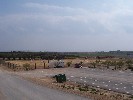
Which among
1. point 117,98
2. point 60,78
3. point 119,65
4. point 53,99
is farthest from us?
point 119,65

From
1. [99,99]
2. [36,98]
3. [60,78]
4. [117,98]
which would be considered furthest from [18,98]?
[60,78]

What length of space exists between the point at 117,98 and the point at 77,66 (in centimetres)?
5811

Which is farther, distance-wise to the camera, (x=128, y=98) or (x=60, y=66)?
(x=60, y=66)

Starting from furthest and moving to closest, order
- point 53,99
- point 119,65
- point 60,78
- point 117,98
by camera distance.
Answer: point 119,65, point 60,78, point 117,98, point 53,99

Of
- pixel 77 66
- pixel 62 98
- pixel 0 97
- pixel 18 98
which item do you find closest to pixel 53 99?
pixel 62 98

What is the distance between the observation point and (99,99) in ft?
82.6

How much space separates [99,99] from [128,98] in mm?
2700

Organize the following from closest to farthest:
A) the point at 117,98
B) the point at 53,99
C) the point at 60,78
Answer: the point at 53,99 < the point at 117,98 < the point at 60,78

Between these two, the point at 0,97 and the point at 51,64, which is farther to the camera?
the point at 51,64

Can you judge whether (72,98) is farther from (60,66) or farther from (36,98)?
(60,66)

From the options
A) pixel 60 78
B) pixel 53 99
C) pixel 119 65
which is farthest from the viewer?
pixel 119 65

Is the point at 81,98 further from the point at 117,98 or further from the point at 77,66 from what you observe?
the point at 77,66

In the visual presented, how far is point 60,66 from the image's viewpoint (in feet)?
283

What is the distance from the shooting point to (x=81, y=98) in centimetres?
2519
